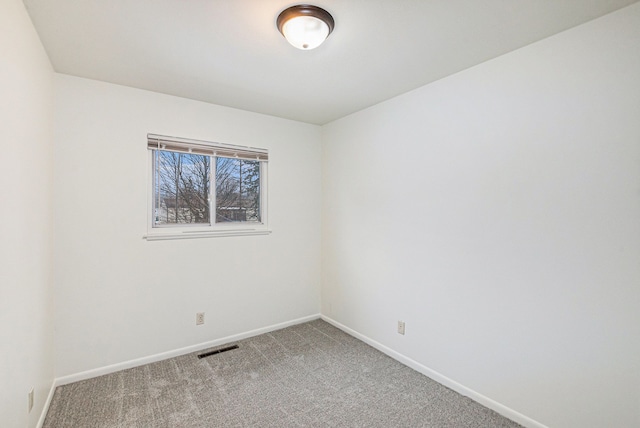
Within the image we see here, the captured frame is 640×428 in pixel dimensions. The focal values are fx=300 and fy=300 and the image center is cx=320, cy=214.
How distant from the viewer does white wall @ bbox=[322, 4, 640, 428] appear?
159cm

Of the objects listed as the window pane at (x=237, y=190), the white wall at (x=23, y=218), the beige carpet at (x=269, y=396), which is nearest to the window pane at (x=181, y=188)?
the window pane at (x=237, y=190)

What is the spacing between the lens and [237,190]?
329cm

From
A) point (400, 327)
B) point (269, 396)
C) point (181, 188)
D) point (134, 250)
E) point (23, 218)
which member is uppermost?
point (181, 188)

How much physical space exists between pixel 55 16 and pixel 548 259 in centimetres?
318

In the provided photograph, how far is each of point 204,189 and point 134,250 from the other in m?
0.85

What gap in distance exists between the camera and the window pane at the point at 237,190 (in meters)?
3.18

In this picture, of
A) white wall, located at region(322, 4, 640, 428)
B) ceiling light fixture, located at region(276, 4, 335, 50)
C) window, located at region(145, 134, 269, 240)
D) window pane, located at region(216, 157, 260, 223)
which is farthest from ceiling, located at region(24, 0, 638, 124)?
window pane, located at region(216, 157, 260, 223)

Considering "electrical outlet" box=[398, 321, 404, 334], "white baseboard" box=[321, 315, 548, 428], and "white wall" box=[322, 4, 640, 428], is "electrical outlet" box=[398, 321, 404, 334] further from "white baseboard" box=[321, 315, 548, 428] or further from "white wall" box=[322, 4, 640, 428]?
"white baseboard" box=[321, 315, 548, 428]

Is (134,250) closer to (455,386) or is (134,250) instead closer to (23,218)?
(23,218)

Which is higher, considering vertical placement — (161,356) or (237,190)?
(237,190)

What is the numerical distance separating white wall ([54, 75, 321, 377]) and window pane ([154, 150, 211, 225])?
0.17m

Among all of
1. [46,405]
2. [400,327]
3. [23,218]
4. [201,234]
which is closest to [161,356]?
[46,405]

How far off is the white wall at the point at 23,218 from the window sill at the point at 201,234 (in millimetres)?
728

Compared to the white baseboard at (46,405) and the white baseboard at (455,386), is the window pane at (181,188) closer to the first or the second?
the white baseboard at (46,405)
